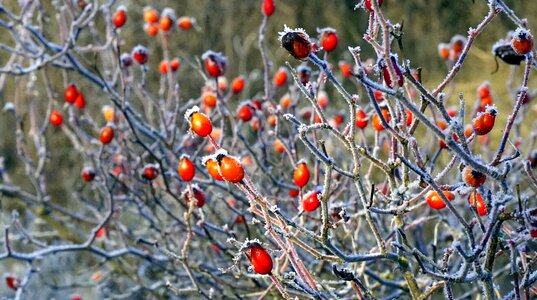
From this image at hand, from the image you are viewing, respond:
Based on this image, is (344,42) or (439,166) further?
(344,42)

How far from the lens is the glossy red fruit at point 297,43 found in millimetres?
1055

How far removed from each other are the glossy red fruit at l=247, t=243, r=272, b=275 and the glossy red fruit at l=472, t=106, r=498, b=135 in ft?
1.43

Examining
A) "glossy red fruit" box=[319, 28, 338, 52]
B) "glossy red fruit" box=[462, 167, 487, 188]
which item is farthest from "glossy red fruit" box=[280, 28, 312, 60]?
"glossy red fruit" box=[319, 28, 338, 52]

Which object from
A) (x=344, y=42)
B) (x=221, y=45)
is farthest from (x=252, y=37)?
(x=344, y=42)

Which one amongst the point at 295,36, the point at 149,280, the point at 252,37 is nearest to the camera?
the point at 295,36

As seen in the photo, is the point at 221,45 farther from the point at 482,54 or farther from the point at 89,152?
the point at 89,152

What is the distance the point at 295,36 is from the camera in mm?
1059

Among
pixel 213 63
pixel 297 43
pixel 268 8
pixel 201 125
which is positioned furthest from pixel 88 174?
pixel 297 43

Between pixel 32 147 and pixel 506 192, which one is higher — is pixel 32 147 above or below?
above

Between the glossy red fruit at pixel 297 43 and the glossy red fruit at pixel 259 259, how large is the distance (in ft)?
1.10

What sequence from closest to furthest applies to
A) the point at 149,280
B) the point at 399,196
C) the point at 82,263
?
the point at 399,196, the point at 149,280, the point at 82,263

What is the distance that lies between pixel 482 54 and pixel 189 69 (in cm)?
350

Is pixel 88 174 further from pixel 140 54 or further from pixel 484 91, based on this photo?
pixel 484 91

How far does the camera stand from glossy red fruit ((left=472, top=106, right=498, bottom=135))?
115 centimetres
